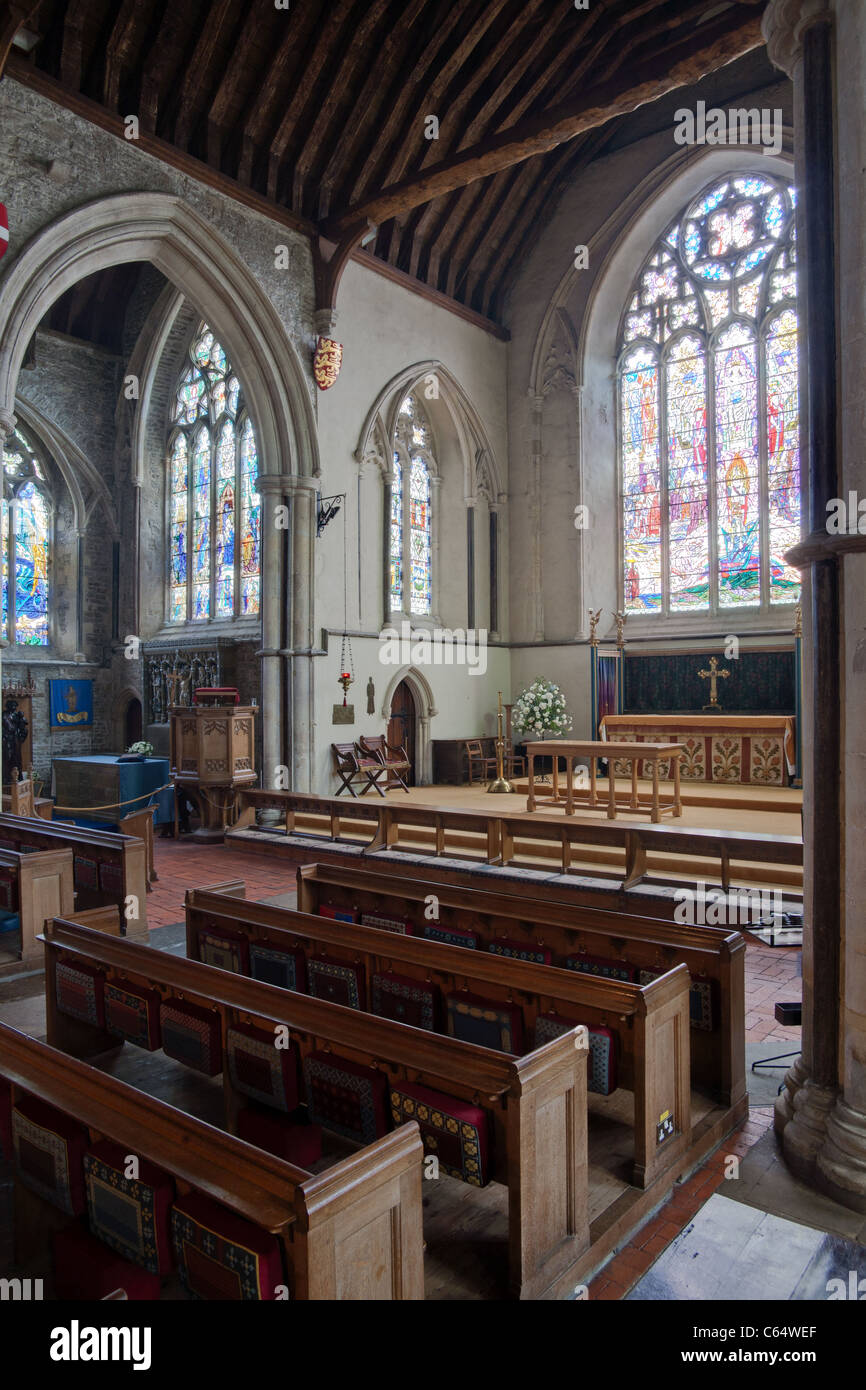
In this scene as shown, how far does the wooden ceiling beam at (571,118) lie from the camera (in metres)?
7.89

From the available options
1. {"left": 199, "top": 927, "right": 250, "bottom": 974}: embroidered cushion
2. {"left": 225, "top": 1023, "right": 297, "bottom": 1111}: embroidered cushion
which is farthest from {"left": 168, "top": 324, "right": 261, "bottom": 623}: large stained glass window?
{"left": 225, "top": 1023, "right": 297, "bottom": 1111}: embroidered cushion

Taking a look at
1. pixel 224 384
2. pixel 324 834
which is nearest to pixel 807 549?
pixel 324 834

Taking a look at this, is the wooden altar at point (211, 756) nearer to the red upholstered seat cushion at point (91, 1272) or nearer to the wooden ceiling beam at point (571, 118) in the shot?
the wooden ceiling beam at point (571, 118)

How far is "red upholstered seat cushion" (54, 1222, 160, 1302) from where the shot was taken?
2.00m

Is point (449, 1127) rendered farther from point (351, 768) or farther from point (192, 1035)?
point (351, 768)

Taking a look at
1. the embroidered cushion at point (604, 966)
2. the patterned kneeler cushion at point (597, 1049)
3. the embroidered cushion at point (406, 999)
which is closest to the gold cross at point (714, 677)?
the embroidered cushion at point (604, 966)

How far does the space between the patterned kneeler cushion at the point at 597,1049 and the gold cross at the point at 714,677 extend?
961cm

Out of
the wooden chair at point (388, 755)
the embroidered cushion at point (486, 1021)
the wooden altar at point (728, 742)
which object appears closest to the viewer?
the embroidered cushion at point (486, 1021)

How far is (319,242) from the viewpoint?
10680 mm

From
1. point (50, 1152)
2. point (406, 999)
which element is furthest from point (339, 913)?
→ point (50, 1152)

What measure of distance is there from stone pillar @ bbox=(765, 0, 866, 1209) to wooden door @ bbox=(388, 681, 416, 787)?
31.5ft

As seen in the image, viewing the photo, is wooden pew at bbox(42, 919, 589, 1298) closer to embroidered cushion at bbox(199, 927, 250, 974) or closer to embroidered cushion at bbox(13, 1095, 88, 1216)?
embroidered cushion at bbox(13, 1095, 88, 1216)

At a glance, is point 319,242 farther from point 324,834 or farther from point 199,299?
point 324,834

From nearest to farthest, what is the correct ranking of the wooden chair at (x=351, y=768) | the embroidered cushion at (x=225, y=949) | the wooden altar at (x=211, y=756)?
the embroidered cushion at (x=225, y=949) → the wooden altar at (x=211, y=756) → the wooden chair at (x=351, y=768)
